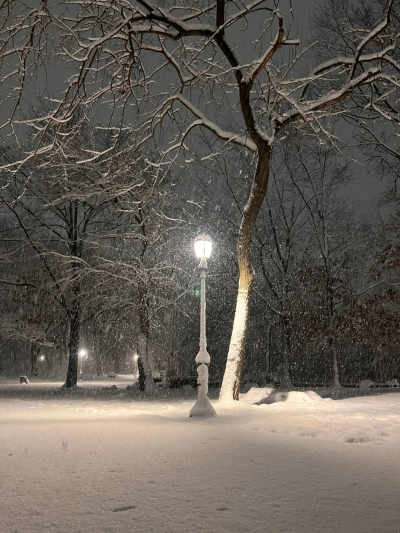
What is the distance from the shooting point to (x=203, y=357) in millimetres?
10938

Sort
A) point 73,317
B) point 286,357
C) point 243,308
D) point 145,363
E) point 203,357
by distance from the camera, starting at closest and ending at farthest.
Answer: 1. point 203,357
2. point 243,308
3. point 145,363
4. point 73,317
5. point 286,357

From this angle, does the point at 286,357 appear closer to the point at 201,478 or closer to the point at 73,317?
the point at 73,317

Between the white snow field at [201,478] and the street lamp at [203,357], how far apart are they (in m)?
1.68

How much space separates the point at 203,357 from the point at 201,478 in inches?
251

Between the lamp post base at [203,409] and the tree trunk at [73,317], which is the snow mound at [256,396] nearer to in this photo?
the lamp post base at [203,409]

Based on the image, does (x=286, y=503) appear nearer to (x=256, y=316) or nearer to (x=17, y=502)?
(x=17, y=502)

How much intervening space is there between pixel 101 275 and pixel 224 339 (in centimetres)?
1581

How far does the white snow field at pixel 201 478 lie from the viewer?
3361 mm

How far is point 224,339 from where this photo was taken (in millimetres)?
33719

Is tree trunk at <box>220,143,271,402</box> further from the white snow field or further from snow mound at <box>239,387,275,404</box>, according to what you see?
the white snow field

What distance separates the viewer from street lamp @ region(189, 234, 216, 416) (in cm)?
1020

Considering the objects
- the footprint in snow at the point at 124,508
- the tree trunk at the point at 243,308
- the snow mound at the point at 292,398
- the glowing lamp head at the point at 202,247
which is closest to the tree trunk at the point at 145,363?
the snow mound at the point at 292,398

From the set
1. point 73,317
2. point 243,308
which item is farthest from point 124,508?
point 73,317

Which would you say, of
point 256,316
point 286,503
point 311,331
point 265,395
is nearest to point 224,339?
point 256,316
